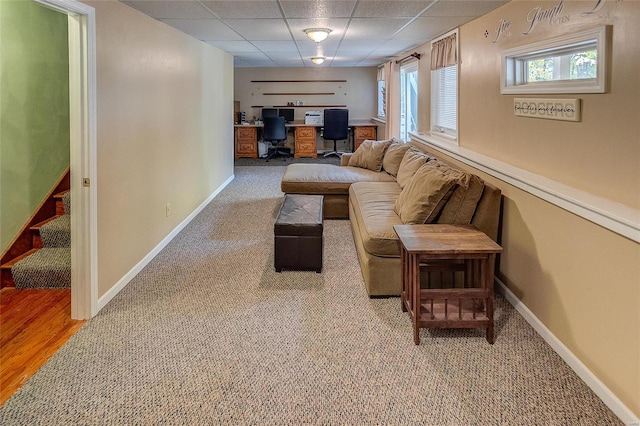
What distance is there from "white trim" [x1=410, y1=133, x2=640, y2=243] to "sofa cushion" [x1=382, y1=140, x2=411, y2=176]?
1.80 meters

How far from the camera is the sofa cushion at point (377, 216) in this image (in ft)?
10.4

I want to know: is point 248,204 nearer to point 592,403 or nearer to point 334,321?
point 334,321

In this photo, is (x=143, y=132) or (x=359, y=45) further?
(x=359, y=45)

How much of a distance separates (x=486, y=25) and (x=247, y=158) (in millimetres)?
7576

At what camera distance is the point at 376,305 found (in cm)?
310

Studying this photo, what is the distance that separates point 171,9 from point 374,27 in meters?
1.92

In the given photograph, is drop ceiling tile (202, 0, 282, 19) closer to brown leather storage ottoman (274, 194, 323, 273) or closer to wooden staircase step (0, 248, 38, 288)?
brown leather storage ottoman (274, 194, 323, 273)

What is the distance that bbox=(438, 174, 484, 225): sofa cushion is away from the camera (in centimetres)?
312

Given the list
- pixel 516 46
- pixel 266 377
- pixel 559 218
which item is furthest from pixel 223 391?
pixel 516 46

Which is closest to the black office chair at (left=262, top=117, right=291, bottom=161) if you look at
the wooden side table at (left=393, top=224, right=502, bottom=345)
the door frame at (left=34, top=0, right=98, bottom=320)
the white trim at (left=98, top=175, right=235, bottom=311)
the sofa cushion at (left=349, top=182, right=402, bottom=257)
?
the white trim at (left=98, top=175, right=235, bottom=311)

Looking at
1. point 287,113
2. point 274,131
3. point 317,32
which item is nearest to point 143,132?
point 317,32

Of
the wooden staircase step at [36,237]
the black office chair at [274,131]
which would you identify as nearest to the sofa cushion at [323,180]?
the wooden staircase step at [36,237]

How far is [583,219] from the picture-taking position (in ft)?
7.18

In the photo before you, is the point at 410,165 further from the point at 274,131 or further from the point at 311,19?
the point at 274,131
